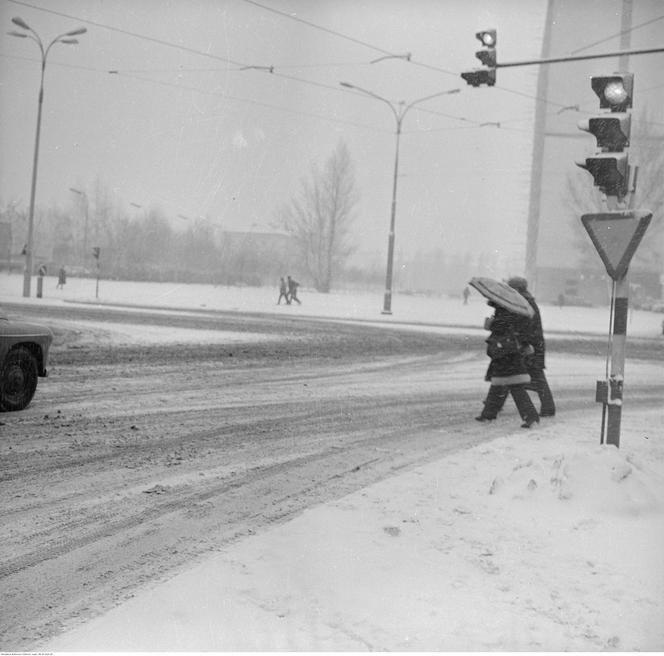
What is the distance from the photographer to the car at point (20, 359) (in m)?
7.54

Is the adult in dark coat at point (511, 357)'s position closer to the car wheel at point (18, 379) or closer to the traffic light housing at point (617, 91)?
the traffic light housing at point (617, 91)

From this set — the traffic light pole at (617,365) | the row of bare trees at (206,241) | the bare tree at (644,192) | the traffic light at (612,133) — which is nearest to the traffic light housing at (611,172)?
the traffic light at (612,133)

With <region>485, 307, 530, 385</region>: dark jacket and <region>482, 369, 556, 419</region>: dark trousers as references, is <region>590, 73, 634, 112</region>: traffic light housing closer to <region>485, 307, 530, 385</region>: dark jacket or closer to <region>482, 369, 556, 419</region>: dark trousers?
<region>485, 307, 530, 385</region>: dark jacket

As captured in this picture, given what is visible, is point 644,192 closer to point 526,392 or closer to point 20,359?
point 526,392

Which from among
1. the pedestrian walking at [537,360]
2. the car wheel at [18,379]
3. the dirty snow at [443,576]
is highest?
the pedestrian walking at [537,360]

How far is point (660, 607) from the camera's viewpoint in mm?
3480

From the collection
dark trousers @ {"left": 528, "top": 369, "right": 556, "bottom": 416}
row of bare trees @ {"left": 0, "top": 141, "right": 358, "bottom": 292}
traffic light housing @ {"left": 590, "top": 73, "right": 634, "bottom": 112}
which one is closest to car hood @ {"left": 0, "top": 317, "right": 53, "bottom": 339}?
dark trousers @ {"left": 528, "top": 369, "right": 556, "bottom": 416}

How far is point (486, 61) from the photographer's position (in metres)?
12.4

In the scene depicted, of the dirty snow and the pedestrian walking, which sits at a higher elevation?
the pedestrian walking

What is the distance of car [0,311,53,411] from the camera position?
297 inches

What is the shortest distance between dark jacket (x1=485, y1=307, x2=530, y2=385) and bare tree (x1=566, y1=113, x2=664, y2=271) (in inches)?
1484

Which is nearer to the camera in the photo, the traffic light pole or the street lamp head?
the traffic light pole

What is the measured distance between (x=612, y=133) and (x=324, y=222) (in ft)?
178

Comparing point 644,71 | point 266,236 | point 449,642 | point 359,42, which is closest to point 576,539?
point 449,642
